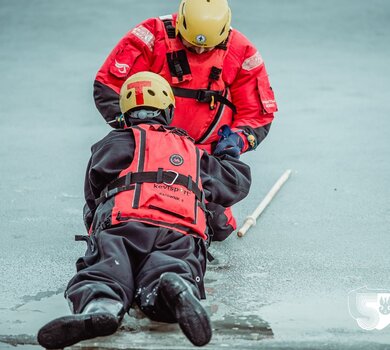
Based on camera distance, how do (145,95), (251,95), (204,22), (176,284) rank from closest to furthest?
1. (176,284)
2. (145,95)
3. (204,22)
4. (251,95)

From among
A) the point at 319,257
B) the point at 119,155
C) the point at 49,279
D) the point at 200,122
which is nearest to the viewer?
the point at 119,155

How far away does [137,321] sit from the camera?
11.4 ft

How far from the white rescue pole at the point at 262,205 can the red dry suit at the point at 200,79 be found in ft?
1.24

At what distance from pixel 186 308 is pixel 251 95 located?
7.00ft

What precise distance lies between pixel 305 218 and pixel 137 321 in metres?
1.80

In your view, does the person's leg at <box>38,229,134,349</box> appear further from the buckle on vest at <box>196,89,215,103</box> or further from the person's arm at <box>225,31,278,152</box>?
the person's arm at <box>225,31,278,152</box>

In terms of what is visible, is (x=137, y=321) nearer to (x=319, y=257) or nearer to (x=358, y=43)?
(x=319, y=257)

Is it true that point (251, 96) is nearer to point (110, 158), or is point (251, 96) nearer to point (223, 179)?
point (223, 179)

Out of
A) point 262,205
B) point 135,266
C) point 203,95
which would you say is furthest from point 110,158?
point 262,205

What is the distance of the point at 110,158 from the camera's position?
3760mm

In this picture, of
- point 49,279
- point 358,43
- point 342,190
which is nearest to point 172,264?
point 49,279

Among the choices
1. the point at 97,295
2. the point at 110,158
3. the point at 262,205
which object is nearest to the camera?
the point at 97,295

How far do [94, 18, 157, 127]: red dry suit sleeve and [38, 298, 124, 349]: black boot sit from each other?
76.4 inches

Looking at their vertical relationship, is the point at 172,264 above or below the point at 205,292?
above
